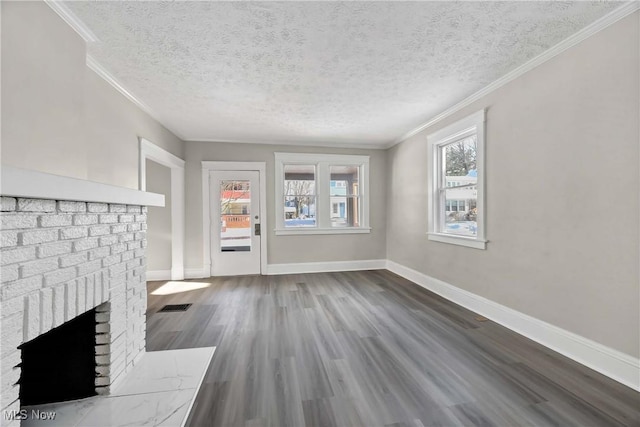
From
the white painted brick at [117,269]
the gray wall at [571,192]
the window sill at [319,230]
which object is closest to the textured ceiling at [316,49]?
the gray wall at [571,192]

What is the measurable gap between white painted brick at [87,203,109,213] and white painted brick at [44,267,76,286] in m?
Answer: 0.36

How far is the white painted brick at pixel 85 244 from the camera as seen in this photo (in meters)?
1.48

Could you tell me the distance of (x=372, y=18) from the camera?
1.81 meters

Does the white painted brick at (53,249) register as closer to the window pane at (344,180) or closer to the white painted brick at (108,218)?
the white painted brick at (108,218)

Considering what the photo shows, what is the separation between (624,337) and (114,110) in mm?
4700

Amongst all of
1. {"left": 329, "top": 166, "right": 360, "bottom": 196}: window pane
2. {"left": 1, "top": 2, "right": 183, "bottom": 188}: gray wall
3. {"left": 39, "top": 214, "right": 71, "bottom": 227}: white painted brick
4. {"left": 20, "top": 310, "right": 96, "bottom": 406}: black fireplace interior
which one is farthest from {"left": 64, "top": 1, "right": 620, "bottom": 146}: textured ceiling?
{"left": 20, "top": 310, "right": 96, "bottom": 406}: black fireplace interior

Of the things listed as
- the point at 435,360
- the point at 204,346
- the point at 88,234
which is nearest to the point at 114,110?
the point at 88,234

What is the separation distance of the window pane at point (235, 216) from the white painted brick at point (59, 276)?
3.44 metres

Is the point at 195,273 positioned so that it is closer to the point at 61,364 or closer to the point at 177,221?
the point at 177,221

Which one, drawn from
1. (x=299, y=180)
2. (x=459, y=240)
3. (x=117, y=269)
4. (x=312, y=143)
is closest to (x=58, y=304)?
(x=117, y=269)

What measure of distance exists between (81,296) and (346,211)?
4.40 meters

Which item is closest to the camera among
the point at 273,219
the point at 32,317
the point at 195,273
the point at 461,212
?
the point at 32,317

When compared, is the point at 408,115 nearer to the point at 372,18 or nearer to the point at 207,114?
the point at 372,18

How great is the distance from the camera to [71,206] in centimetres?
145
